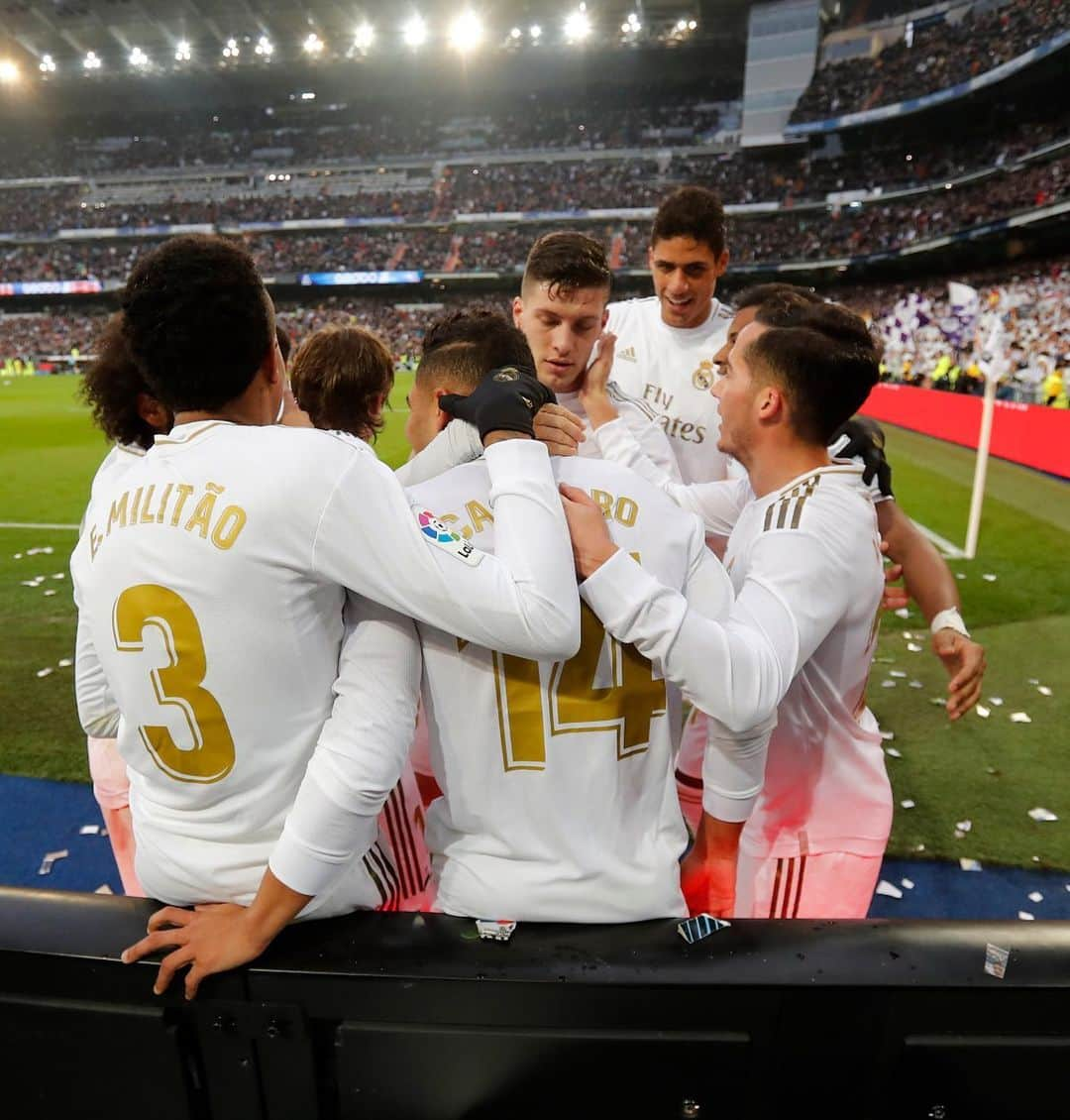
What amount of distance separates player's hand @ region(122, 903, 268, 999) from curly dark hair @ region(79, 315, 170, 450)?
1501 millimetres

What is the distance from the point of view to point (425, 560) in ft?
3.91

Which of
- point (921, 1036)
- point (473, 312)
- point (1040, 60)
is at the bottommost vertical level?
point (921, 1036)

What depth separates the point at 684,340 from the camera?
12.9ft

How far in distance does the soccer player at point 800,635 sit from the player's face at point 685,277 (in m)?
1.81

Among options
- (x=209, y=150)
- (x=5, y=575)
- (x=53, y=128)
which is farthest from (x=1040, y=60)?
(x=53, y=128)

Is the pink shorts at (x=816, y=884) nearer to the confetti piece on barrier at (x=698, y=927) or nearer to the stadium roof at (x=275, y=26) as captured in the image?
the confetti piece on barrier at (x=698, y=927)

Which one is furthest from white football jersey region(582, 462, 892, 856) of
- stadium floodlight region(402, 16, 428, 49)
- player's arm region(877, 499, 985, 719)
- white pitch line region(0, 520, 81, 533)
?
stadium floodlight region(402, 16, 428, 49)

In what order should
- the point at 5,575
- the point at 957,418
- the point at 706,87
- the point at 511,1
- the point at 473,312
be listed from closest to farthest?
the point at 473,312
the point at 5,575
the point at 957,418
the point at 511,1
the point at 706,87

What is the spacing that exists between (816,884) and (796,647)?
85cm

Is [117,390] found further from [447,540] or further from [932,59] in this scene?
[932,59]

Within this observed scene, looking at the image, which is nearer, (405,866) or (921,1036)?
(921,1036)

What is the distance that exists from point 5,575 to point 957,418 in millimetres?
15963

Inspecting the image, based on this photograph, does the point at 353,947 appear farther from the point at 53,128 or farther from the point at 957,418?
the point at 53,128

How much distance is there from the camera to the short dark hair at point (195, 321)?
1.30 m
